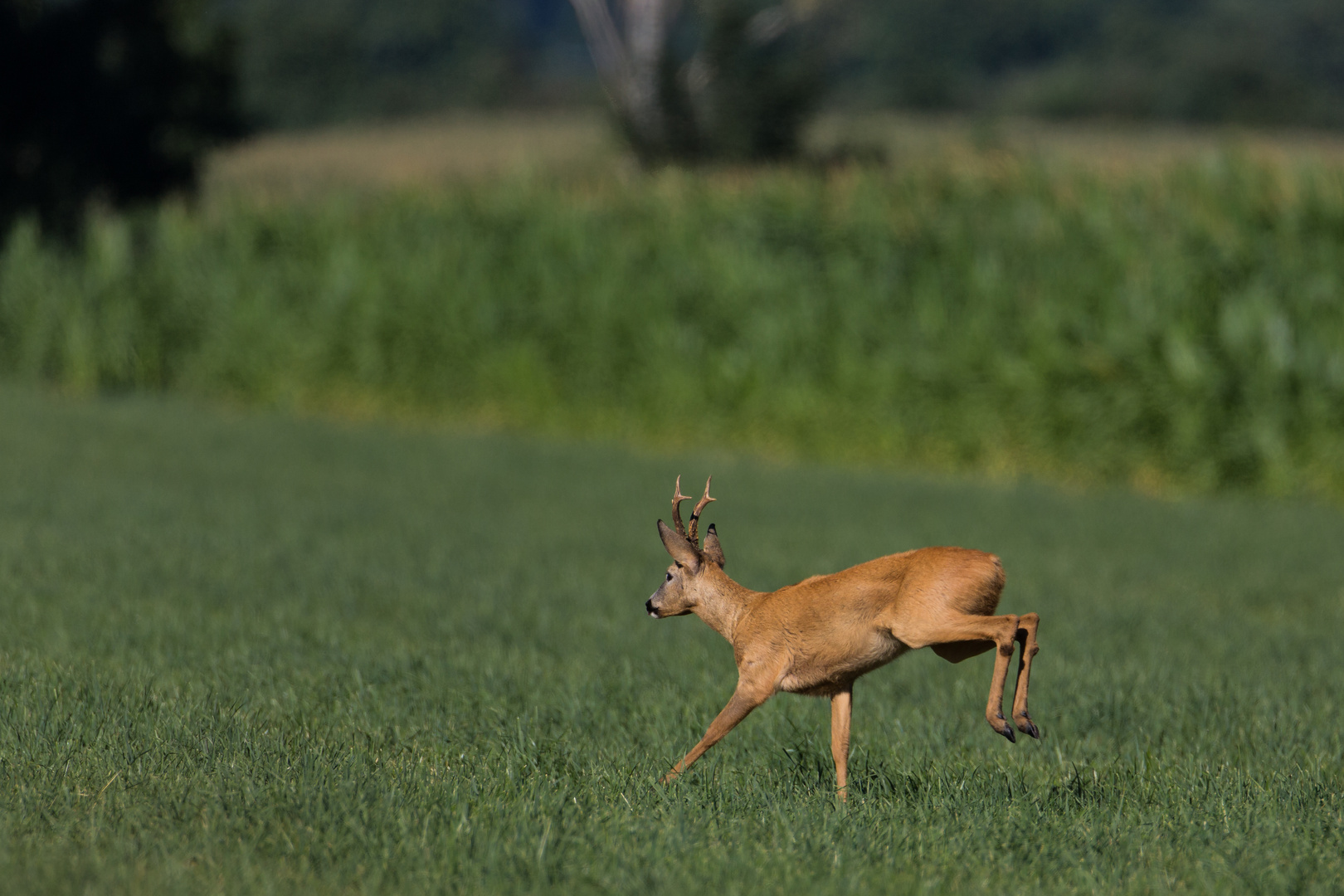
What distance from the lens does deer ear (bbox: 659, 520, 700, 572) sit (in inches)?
177

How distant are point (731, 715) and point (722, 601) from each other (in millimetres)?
378

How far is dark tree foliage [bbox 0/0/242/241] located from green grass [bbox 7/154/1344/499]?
5.11m

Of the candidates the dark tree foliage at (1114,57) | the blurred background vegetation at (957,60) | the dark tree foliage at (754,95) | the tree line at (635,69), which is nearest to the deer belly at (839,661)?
the tree line at (635,69)

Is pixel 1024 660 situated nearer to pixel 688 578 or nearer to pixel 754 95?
pixel 688 578

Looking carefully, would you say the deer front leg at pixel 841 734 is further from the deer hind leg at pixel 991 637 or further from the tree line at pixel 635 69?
the tree line at pixel 635 69

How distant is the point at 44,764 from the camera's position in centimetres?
472

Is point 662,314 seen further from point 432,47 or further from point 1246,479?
point 432,47

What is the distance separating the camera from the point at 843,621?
4.38 meters

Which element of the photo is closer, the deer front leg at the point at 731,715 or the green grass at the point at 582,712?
the green grass at the point at 582,712

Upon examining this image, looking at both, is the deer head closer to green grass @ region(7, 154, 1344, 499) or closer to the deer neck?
the deer neck

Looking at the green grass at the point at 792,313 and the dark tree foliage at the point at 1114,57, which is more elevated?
the dark tree foliage at the point at 1114,57

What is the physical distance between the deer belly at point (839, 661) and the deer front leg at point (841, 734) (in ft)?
0.38

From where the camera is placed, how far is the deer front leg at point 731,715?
4383 mm

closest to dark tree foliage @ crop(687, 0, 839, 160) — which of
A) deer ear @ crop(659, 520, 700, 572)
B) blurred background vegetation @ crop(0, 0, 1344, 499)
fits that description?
blurred background vegetation @ crop(0, 0, 1344, 499)
